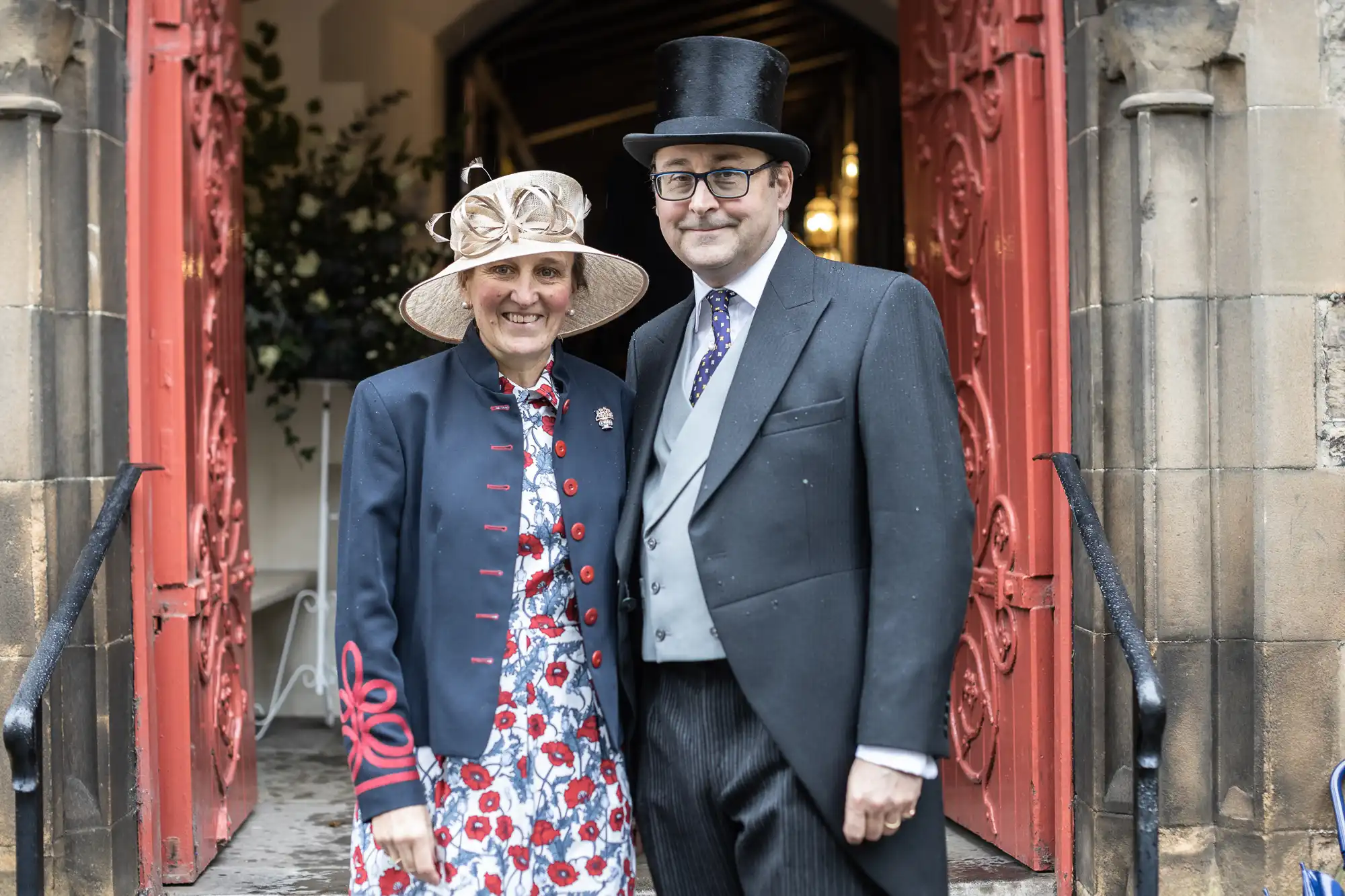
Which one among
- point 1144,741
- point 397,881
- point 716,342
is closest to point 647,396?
point 716,342

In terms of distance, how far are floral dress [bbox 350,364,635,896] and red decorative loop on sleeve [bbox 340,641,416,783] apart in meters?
0.09

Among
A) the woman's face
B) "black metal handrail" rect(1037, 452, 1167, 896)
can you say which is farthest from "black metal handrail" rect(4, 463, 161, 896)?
"black metal handrail" rect(1037, 452, 1167, 896)

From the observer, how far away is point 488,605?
6.73ft

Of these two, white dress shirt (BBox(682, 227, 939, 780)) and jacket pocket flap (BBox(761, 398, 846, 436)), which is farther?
white dress shirt (BBox(682, 227, 939, 780))

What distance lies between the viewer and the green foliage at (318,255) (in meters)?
5.33

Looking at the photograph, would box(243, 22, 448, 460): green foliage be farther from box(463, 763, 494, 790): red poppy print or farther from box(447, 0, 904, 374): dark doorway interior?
box(463, 763, 494, 790): red poppy print

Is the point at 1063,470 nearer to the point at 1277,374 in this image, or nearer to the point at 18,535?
the point at 1277,374

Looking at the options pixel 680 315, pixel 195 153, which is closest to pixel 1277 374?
pixel 680 315

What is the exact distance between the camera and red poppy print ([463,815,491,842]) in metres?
2.04

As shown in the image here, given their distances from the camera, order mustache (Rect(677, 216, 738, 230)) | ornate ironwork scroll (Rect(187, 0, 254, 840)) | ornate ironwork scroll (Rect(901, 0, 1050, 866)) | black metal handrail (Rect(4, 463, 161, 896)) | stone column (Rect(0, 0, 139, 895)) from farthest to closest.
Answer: ornate ironwork scroll (Rect(187, 0, 254, 840))
ornate ironwork scroll (Rect(901, 0, 1050, 866))
stone column (Rect(0, 0, 139, 895))
black metal handrail (Rect(4, 463, 161, 896))
mustache (Rect(677, 216, 738, 230))

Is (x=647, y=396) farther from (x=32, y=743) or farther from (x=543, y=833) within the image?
(x=32, y=743)

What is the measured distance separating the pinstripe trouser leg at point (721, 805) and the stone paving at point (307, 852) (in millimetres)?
1336

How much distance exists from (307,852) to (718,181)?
260cm

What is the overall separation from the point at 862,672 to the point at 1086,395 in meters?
1.61
